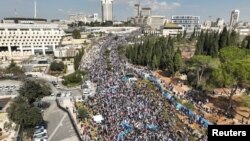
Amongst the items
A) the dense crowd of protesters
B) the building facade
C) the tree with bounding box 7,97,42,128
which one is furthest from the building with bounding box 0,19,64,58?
the tree with bounding box 7,97,42,128

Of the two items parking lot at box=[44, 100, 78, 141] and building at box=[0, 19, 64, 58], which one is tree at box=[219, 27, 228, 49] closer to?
parking lot at box=[44, 100, 78, 141]

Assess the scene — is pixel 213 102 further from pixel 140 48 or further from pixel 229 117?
pixel 140 48

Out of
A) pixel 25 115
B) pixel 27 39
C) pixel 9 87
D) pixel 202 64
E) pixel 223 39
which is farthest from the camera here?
pixel 27 39

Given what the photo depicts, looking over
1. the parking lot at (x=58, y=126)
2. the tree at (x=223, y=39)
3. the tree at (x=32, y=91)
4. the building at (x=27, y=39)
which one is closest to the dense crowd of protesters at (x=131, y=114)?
the parking lot at (x=58, y=126)

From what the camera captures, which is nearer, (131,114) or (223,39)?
(131,114)

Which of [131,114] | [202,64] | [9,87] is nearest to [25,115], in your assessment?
[131,114]

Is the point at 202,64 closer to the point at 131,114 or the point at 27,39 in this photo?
the point at 131,114

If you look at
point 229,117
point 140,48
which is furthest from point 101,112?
point 140,48
